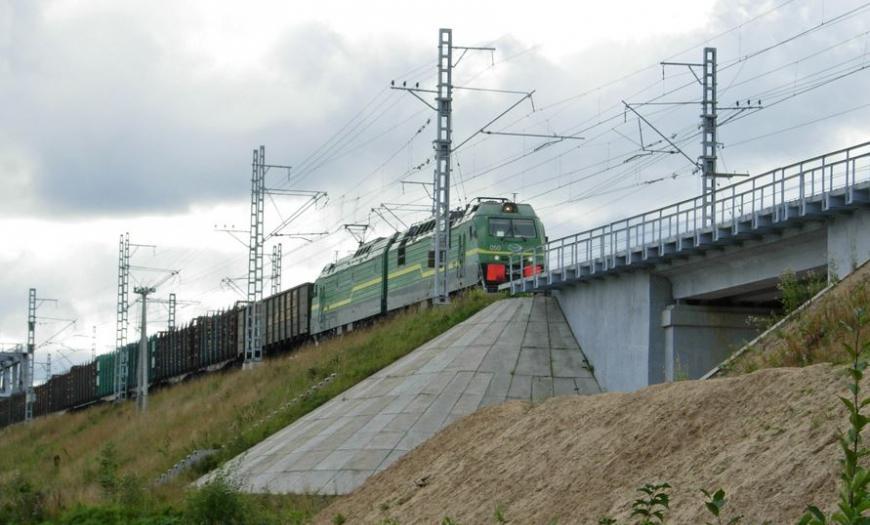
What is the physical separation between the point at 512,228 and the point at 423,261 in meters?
4.01

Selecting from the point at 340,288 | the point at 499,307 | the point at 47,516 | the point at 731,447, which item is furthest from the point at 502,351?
the point at 340,288

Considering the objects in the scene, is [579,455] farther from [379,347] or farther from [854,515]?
[379,347]

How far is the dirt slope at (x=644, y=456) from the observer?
48.2 ft

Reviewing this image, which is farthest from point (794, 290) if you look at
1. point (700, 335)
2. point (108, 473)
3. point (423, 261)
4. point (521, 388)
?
point (423, 261)

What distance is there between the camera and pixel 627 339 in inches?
1359

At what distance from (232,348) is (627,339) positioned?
38.5 meters

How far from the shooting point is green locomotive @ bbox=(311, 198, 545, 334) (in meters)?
46.4

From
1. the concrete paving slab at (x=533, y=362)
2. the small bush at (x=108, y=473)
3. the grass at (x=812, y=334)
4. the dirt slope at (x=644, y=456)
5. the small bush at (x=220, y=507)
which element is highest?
the grass at (x=812, y=334)

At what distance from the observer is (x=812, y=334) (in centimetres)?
2317

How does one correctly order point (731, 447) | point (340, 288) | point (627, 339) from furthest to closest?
point (340, 288)
point (627, 339)
point (731, 447)

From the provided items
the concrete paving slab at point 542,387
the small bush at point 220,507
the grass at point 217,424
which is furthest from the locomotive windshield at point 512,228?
the small bush at point 220,507

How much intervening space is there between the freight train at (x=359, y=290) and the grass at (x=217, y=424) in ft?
8.16

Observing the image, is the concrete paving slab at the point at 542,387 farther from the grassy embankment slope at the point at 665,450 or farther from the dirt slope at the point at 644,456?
the dirt slope at the point at 644,456

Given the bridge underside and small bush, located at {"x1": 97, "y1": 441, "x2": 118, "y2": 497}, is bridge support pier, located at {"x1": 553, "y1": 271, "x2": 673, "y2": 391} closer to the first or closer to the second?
the bridge underside
